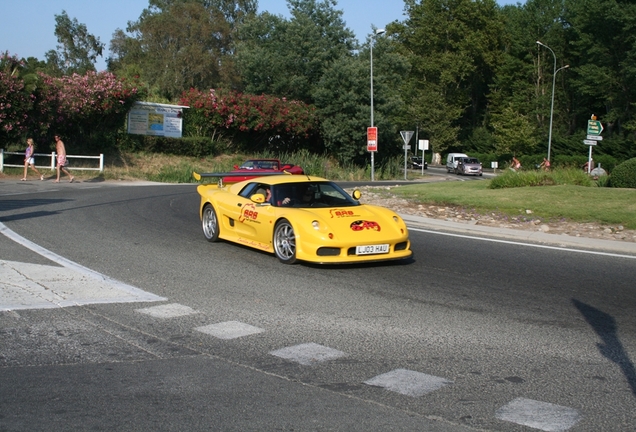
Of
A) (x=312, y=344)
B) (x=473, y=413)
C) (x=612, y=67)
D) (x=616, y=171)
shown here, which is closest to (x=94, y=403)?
(x=312, y=344)

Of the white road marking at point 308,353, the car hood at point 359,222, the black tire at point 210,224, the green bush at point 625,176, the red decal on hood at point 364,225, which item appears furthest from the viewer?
the green bush at point 625,176

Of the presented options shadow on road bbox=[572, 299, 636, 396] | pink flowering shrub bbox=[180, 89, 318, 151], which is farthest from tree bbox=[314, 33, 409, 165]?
shadow on road bbox=[572, 299, 636, 396]

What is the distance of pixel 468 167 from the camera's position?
2427 inches

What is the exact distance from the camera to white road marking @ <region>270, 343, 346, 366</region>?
5.84m

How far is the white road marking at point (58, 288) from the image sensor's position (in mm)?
7707

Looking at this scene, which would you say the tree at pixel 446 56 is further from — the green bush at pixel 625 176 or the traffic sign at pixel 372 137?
the green bush at pixel 625 176

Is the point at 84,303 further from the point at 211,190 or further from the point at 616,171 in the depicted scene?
the point at 616,171

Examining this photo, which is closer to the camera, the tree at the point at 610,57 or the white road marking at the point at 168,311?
the white road marking at the point at 168,311

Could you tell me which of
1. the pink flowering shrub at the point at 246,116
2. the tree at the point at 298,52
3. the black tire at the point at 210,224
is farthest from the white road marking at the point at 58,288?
the tree at the point at 298,52

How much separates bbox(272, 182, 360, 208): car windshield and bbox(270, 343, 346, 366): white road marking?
4.82m

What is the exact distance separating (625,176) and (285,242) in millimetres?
13847

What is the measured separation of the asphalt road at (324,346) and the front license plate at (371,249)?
30 centimetres

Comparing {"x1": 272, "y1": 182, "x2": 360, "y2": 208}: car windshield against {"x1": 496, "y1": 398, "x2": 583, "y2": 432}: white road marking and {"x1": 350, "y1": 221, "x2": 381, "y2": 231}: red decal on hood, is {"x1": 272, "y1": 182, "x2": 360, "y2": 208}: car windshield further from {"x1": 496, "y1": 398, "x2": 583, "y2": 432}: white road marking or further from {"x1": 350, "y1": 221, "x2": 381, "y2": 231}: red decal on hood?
{"x1": 496, "y1": 398, "x2": 583, "y2": 432}: white road marking

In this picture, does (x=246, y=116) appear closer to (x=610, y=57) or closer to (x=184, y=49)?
(x=184, y=49)
